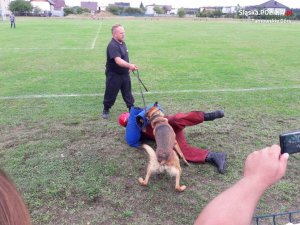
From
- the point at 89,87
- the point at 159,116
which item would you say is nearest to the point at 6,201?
the point at 159,116

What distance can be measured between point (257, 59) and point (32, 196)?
38.3 ft

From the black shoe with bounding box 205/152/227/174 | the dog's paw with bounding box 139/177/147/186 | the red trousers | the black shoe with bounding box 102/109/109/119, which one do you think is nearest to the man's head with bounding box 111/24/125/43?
the black shoe with bounding box 102/109/109/119

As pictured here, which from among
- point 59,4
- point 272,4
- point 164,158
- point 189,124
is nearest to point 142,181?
point 164,158

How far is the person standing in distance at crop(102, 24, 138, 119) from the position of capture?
5.92 m

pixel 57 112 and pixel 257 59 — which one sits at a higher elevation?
pixel 257 59


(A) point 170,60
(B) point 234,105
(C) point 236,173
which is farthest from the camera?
(A) point 170,60

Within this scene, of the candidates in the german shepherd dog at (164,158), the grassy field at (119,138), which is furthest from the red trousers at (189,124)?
the german shepherd dog at (164,158)

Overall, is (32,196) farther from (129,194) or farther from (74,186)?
(129,194)

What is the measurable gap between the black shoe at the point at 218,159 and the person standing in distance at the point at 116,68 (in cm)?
219

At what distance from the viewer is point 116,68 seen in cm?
618

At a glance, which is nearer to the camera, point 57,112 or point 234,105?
point 57,112

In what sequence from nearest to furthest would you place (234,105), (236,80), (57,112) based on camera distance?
Result: 1. (57,112)
2. (234,105)
3. (236,80)

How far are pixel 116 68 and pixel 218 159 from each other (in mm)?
2759

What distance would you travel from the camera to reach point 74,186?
3.99 meters
